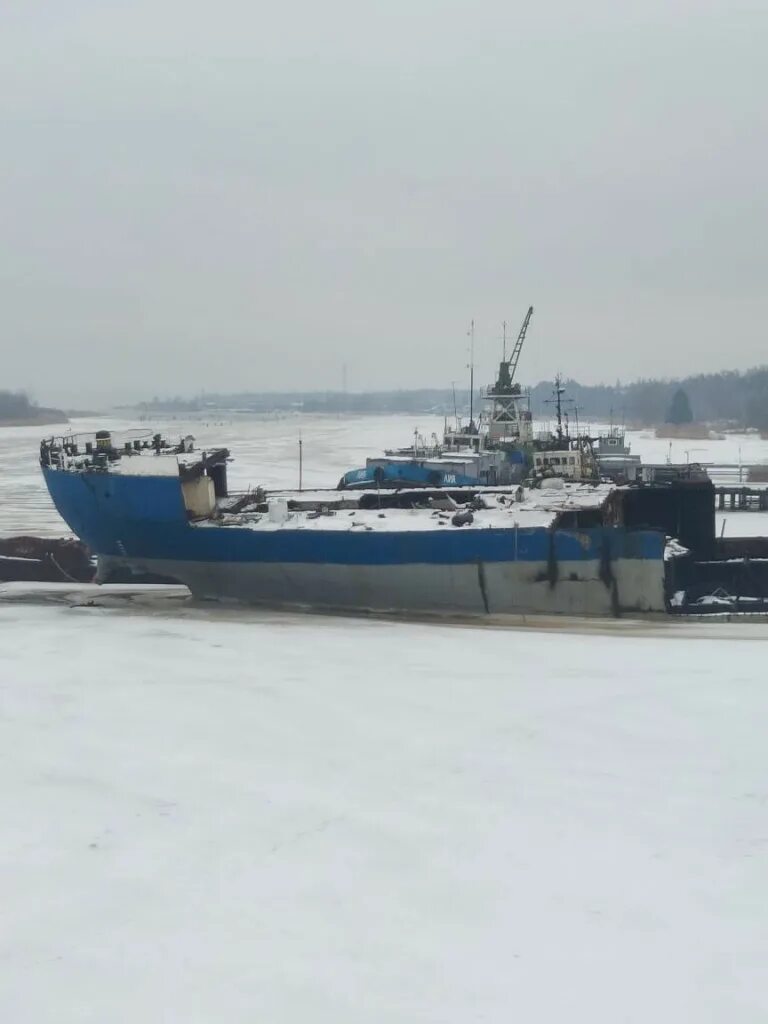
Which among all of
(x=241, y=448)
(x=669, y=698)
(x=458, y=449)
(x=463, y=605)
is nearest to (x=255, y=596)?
(x=463, y=605)

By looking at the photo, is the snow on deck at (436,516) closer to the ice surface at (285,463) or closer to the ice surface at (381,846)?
the ice surface at (285,463)

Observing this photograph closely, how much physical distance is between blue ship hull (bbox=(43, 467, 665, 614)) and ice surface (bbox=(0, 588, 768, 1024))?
257 inches

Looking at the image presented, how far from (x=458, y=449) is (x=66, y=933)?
1049 inches

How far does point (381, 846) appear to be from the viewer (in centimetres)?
625

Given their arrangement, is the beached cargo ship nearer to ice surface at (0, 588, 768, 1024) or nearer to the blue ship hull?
the blue ship hull

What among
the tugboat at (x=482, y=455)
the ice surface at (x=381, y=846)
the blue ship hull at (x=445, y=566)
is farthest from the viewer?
the tugboat at (x=482, y=455)

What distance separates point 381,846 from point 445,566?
11607mm

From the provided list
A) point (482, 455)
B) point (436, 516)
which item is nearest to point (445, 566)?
point (436, 516)

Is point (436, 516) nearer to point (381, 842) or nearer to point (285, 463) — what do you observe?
point (381, 842)

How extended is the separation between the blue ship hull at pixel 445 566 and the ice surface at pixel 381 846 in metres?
6.53

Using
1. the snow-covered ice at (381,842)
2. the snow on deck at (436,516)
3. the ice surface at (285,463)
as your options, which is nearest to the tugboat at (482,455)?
the snow on deck at (436,516)

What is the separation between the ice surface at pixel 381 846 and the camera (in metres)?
4.68

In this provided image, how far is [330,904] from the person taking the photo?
5492 millimetres

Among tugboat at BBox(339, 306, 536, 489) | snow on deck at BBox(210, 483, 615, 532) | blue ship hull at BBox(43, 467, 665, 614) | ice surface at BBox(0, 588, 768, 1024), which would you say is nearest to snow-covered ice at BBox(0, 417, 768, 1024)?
ice surface at BBox(0, 588, 768, 1024)
